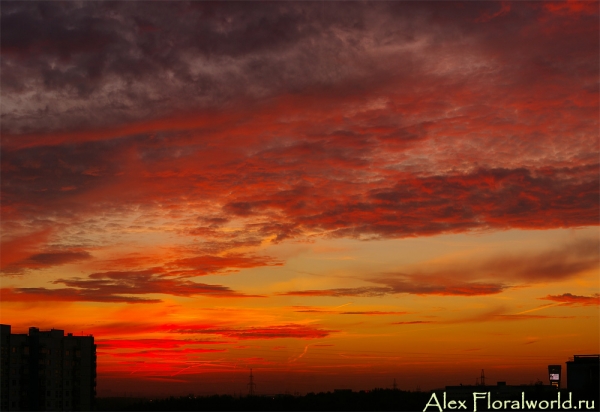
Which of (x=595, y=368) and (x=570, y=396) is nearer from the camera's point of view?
(x=570, y=396)

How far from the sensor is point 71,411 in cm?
12900

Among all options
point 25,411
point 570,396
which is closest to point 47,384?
point 25,411

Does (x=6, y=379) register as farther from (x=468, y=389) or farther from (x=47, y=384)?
(x=468, y=389)

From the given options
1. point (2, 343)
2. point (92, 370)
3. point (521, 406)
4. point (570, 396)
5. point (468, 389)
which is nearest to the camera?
point (570, 396)

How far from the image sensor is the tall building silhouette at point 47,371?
410ft

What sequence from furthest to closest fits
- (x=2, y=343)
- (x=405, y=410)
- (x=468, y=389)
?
1. (x=405, y=410)
2. (x=468, y=389)
3. (x=2, y=343)

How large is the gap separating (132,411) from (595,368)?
129 m

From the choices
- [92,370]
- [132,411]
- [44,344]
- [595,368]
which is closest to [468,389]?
[595,368]

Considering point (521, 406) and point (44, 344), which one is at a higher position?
point (44, 344)

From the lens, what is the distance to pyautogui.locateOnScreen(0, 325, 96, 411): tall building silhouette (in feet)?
410

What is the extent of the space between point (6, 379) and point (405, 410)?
104419 millimetres

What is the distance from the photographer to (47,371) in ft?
418

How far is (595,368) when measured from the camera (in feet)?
380

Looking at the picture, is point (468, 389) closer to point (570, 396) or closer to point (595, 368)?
point (595, 368)
